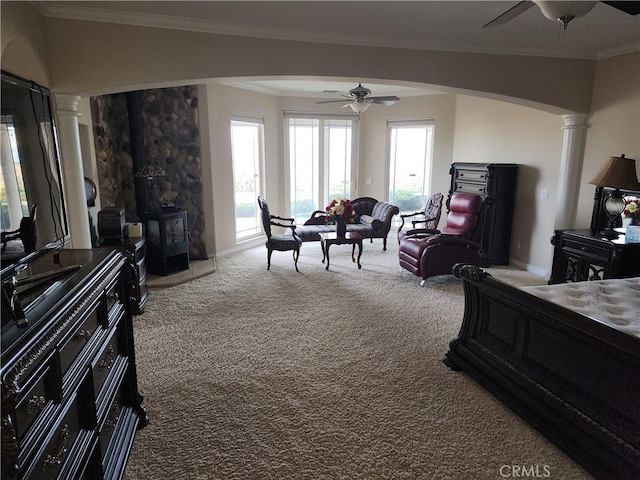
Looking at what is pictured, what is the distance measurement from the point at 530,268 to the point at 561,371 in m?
3.77

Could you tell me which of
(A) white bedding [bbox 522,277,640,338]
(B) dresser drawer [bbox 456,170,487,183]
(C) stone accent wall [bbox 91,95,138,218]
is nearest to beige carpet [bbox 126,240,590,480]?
(A) white bedding [bbox 522,277,640,338]

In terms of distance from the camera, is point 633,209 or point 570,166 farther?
point 570,166

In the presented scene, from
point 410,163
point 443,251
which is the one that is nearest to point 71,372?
point 443,251

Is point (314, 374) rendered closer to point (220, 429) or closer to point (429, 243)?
point (220, 429)

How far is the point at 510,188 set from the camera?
576 cm

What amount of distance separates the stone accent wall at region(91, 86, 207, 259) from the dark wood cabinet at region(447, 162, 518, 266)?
4.16m

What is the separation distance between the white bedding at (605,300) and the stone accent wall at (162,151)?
472 centimetres

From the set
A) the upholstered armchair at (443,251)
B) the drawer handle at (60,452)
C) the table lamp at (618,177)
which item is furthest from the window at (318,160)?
Result: the drawer handle at (60,452)

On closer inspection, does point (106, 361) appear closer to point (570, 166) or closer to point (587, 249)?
point (587, 249)

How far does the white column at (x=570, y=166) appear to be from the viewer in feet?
15.9

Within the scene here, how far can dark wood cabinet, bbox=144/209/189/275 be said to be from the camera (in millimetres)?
4965

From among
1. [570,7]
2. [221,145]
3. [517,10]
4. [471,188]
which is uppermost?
[517,10]

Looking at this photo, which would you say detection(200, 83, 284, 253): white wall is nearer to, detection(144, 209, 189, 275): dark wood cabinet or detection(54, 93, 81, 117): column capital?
detection(144, 209, 189, 275): dark wood cabinet

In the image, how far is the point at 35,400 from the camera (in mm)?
1210
